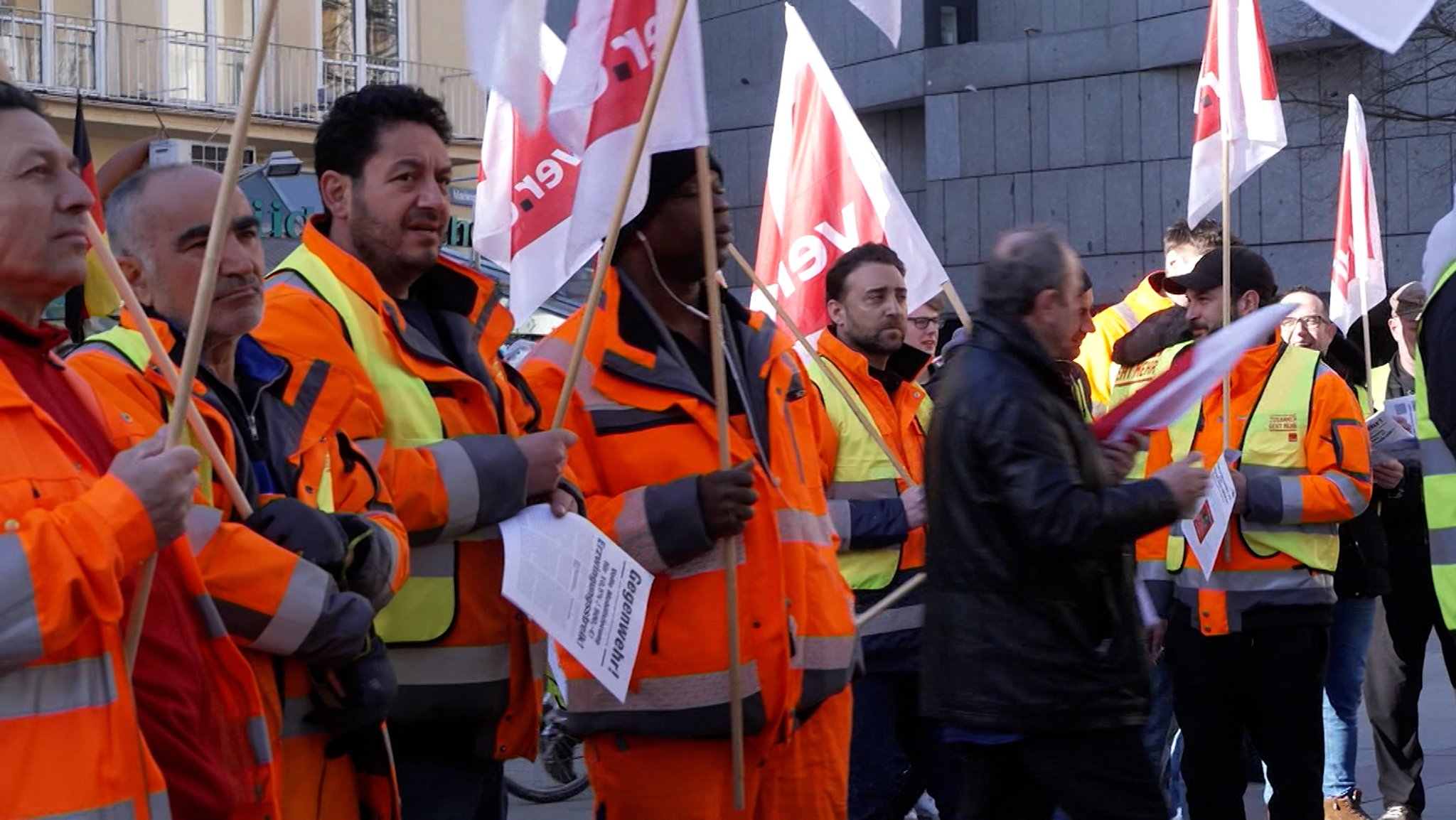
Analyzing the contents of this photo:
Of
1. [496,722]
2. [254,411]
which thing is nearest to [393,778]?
[496,722]

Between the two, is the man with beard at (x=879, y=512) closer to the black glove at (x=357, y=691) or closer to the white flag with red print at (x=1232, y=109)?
the white flag with red print at (x=1232, y=109)

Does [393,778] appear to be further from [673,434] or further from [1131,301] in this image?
[1131,301]

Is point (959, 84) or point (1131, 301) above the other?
point (959, 84)

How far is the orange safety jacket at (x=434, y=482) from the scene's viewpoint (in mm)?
4105

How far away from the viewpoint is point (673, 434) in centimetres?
463

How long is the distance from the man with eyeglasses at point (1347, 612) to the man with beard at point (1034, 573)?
3.82m

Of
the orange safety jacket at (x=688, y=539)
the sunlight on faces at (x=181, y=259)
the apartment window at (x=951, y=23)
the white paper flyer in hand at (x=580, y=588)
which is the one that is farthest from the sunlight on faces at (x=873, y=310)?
the apartment window at (x=951, y=23)

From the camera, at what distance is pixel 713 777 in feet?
14.9

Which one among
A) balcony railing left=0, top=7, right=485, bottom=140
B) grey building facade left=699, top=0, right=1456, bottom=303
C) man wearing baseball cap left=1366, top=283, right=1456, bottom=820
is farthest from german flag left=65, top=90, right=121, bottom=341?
balcony railing left=0, top=7, right=485, bottom=140

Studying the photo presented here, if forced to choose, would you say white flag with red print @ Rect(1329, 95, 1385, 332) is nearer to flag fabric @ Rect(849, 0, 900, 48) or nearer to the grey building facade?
flag fabric @ Rect(849, 0, 900, 48)

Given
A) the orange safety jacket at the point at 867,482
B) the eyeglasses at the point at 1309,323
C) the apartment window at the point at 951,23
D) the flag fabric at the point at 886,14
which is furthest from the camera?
the apartment window at the point at 951,23

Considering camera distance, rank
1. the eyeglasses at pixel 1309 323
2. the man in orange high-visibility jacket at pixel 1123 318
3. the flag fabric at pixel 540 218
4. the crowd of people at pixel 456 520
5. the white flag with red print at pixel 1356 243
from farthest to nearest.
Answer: the white flag with red print at pixel 1356 243 → the man in orange high-visibility jacket at pixel 1123 318 → the eyeglasses at pixel 1309 323 → the flag fabric at pixel 540 218 → the crowd of people at pixel 456 520

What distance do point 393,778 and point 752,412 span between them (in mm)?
1317

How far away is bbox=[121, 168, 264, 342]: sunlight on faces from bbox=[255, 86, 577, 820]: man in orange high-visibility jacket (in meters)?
0.22
